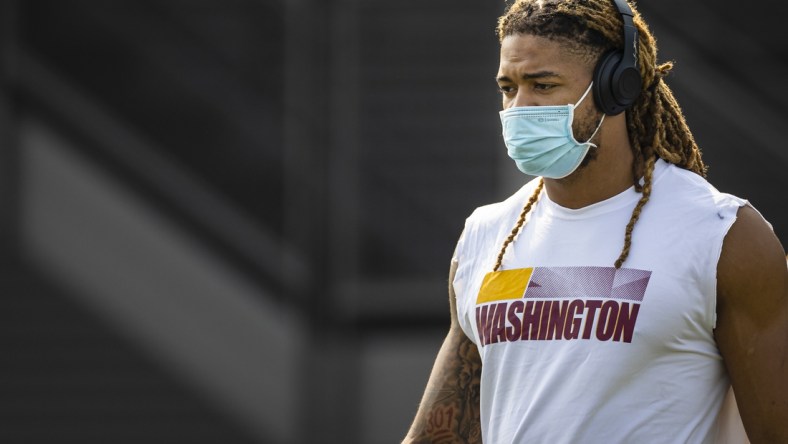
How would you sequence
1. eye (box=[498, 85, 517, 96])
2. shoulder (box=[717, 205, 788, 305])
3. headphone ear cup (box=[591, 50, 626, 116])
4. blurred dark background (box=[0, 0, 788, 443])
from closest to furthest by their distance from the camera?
shoulder (box=[717, 205, 788, 305])
headphone ear cup (box=[591, 50, 626, 116])
eye (box=[498, 85, 517, 96])
blurred dark background (box=[0, 0, 788, 443])

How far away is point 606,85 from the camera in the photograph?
3.16 m

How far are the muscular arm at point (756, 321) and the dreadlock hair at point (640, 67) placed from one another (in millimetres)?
238

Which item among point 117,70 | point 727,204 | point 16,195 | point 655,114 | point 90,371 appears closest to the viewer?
point 727,204

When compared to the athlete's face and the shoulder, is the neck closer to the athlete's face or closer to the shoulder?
the athlete's face

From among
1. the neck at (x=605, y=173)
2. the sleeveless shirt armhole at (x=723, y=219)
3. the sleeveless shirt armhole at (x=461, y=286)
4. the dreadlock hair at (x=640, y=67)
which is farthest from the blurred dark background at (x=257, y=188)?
the sleeveless shirt armhole at (x=723, y=219)

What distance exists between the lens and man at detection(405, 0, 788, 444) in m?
3.02

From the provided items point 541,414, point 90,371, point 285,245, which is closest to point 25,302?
point 90,371

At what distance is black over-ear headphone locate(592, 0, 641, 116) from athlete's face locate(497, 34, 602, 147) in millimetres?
29

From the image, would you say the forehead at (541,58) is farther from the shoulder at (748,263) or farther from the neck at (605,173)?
the shoulder at (748,263)

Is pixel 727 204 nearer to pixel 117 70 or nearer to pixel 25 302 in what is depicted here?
pixel 25 302

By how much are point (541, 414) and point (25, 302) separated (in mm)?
8312

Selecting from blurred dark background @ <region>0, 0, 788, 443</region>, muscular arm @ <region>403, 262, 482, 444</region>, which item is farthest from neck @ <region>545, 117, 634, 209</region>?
blurred dark background @ <region>0, 0, 788, 443</region>

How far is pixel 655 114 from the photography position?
3.33m

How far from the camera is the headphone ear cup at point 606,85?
3.16 m
